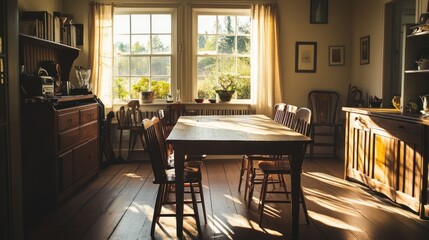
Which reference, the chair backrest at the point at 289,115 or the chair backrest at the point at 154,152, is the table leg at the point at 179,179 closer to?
the chair backrest at the point at 154,152

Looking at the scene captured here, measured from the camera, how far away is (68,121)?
4070 millimetres

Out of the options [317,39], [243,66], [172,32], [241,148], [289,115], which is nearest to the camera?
[241,148]

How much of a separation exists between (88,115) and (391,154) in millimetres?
3232

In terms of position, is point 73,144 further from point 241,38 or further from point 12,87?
point 241,38

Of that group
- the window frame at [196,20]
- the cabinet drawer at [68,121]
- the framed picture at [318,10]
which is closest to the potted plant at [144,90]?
the window frame at [196,20]

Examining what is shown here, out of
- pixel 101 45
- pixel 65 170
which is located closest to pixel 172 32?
pixel 101 45

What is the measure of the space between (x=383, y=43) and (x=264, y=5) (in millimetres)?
1817

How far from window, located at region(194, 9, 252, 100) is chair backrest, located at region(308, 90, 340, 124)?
40.5 inches

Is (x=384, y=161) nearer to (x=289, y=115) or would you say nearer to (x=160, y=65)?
(x=289, y=115)

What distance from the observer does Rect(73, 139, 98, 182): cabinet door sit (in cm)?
430

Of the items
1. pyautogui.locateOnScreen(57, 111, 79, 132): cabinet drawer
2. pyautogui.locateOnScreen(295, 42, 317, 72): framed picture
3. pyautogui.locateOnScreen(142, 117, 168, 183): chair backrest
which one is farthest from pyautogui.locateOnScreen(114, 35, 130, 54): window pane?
pyautogui.locateOnScreen(142, 117, 168, 183): chair backrest

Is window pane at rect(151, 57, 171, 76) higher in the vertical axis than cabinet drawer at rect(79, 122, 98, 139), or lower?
higher

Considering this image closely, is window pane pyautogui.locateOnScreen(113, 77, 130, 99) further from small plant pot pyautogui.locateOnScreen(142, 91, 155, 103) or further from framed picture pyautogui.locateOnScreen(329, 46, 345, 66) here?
framed picture pyautogui.locateOnScreen(329, 46, 345, 66)

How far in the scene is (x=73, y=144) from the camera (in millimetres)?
4199
